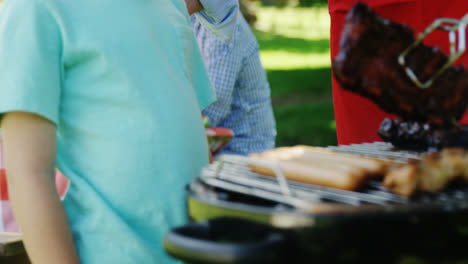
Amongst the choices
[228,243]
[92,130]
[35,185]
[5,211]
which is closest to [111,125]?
[92,130]

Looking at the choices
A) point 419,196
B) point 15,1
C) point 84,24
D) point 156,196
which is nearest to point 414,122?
point 419,196

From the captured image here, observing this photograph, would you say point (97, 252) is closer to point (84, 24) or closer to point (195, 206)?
point (195, 206)

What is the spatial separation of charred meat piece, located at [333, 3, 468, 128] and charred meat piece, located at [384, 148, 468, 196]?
0.25 metres

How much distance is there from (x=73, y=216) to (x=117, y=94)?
38 cm

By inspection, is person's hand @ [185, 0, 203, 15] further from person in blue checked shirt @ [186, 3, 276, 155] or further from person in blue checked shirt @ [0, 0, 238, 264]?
person in blue checked shirt @ [186, 3, 276, 155]

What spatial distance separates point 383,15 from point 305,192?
5.19ft

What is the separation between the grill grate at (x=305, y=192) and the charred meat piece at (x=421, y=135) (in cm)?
30

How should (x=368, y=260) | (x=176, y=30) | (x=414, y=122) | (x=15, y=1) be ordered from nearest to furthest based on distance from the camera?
(x=368, y=260), (x=15, y=1), (x=414, y=122), (x=176, y=30)

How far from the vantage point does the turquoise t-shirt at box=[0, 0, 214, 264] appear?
60.4 inches

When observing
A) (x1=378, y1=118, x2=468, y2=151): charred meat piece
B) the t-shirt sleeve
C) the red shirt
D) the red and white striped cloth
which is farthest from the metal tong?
the red and white striped cloth

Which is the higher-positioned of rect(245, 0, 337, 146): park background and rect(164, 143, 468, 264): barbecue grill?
rect(164, 143, 468, 264): barbecue grill

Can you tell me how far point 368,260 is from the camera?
1083 mm

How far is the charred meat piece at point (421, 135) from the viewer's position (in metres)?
1.56

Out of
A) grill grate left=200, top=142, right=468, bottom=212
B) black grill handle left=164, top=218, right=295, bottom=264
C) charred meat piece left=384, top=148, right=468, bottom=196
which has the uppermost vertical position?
charred meat piece left=384, top=148, right=468, bottom=196
